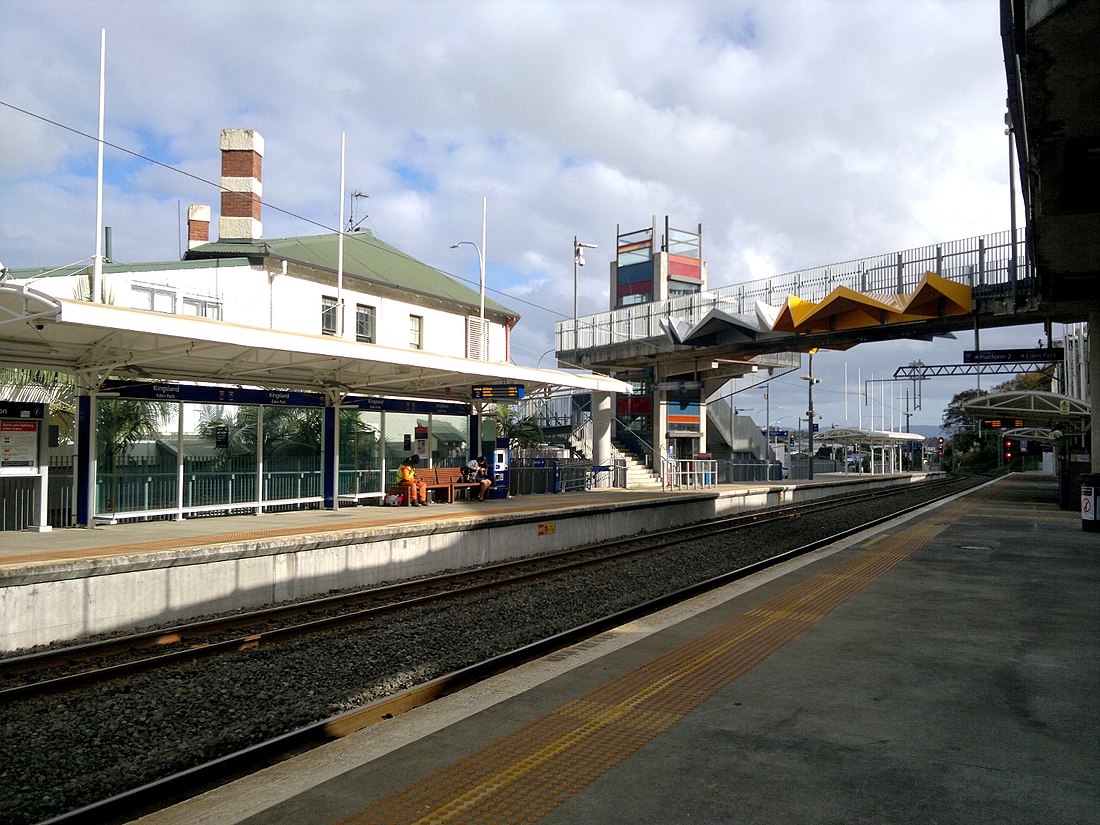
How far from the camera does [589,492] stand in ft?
91.5

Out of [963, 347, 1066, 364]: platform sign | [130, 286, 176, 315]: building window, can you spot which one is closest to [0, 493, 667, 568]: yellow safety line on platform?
[130, 286, 176, 315]: building window

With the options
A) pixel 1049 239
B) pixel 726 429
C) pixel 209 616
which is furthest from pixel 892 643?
pixel 726 429

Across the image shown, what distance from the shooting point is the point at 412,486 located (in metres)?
20.1

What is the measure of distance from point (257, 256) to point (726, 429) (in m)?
32.4

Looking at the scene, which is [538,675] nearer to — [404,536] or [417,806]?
[417,806]

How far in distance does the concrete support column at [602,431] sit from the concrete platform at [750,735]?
21175 millimetres

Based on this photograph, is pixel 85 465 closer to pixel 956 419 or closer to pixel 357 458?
pixel 357 458

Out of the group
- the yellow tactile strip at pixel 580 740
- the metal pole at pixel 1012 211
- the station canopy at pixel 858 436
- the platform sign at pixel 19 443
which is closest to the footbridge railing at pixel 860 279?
the metal pole at pixel 1012 211

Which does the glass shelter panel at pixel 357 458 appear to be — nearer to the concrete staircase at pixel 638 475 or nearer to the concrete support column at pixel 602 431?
the concrete support column at pixel 602 431

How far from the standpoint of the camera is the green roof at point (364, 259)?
2555 cm

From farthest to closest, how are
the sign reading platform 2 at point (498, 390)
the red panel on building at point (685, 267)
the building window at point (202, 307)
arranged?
1. the red panel on building at point (685, 267)
2. the building window at point (202, 307)
3. the sign reading platform 2 at point (498, 390)

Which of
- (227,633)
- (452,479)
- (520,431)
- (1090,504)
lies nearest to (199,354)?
(227,633)

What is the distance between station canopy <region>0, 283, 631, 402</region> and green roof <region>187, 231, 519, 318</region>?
7.53m

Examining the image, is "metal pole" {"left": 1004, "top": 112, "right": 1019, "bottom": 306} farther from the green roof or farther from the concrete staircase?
the green roof
